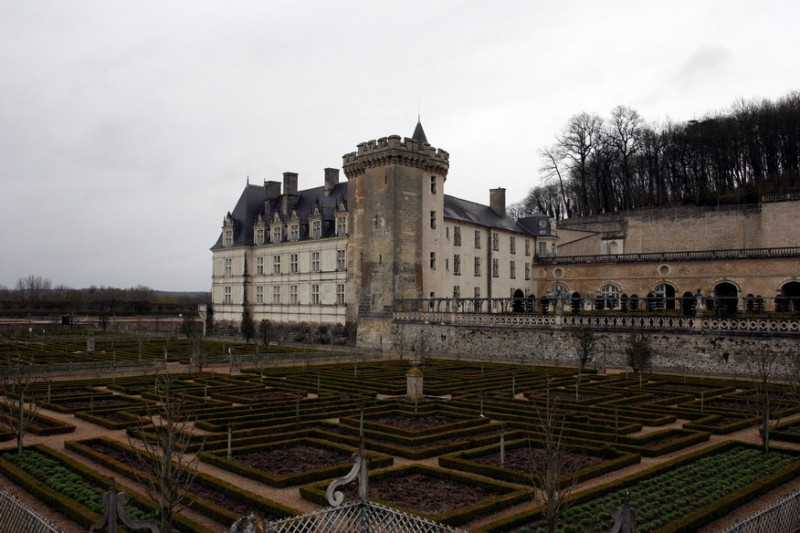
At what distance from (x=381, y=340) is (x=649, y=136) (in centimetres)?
3990

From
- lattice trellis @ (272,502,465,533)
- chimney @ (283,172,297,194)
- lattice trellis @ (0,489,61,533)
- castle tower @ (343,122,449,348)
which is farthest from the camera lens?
chimney @ (283,172,297,194)

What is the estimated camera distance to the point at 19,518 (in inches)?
329

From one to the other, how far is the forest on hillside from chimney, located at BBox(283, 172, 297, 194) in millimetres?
29619

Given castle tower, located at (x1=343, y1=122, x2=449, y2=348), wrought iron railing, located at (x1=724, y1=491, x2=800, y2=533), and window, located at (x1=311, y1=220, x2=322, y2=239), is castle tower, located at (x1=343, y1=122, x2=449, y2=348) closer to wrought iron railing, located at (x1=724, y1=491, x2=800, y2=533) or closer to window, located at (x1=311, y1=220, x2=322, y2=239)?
window, located at (x1=311, y1=220, x2=322, y2=239)

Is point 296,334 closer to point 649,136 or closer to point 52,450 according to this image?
point 52,450

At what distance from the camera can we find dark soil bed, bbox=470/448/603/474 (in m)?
13.2

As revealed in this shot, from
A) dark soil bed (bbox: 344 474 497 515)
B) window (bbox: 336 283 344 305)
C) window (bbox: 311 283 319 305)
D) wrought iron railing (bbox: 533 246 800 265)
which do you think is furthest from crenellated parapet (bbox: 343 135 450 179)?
dark soil bed (bbox: 344 474 497 515)

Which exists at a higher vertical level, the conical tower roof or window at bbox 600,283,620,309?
the conical tower roof

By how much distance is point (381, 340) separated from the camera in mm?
42938

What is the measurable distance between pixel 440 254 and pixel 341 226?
7.26 m

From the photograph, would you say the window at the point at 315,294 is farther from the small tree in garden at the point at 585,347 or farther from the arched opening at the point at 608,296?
the small tree in garden at the point at 585,347

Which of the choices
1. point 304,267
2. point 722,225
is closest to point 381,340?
point 304,267

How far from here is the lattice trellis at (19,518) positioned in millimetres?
7559

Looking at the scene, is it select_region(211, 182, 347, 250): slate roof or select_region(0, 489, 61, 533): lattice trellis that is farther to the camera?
select_region(211, 182, 347, 250): slate roof
